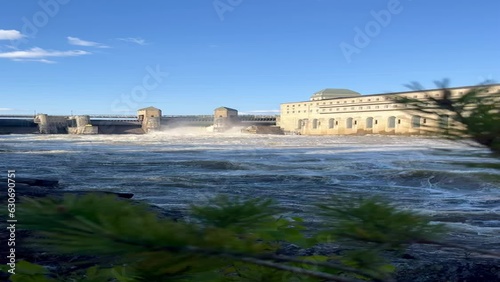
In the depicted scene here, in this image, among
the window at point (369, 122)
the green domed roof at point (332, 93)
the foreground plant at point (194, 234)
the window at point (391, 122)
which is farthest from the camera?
the green domed roof at point (332, 93)

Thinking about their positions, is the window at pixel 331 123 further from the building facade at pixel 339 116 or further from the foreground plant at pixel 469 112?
the foreground plant at pixel 469 112

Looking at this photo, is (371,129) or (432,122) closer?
(432,122)

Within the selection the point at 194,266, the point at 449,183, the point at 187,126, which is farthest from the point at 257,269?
A: the point at 187,126

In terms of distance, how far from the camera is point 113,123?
8981 centimetres

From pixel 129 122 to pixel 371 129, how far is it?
4577cm

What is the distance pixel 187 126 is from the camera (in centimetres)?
10412

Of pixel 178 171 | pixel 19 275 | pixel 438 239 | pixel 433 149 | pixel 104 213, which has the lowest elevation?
pixel 178 171

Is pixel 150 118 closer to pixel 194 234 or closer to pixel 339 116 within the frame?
pixel 339 116

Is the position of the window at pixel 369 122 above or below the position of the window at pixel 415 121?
above

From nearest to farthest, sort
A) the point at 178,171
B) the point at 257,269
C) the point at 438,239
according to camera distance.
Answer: the point at 438,239, the point at 257,269, the point at 178,171

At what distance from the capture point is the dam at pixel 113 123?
86.4m

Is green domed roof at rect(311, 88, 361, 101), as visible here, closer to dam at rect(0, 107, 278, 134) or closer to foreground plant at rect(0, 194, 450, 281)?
dam at rect(0, 107, 278, 134)

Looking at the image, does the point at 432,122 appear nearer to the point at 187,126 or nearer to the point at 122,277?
the point at 122,277

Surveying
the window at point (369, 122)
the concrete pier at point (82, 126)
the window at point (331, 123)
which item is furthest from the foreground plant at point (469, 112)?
the concrete pier at point (82, 126)
